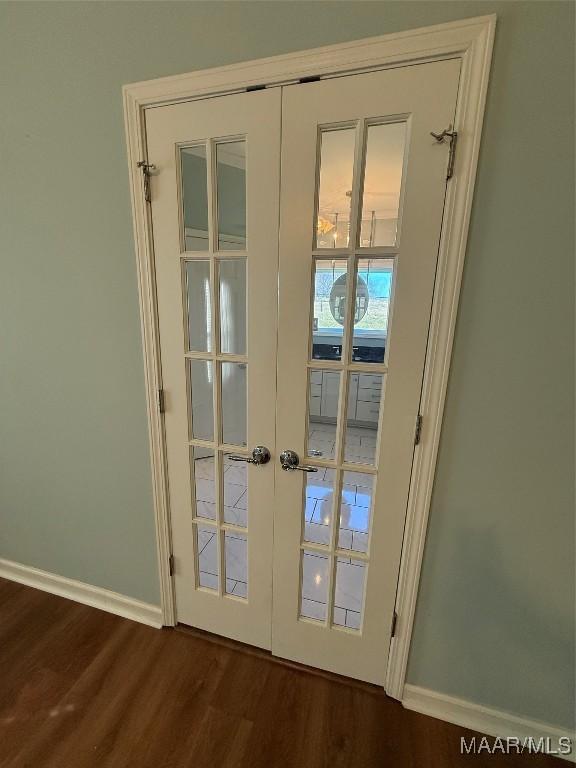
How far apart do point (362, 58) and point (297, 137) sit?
10.1 inches

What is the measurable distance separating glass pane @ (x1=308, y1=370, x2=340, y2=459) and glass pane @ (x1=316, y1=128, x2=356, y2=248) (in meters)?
0.46

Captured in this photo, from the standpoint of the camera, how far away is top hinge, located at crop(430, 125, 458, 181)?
0.96m

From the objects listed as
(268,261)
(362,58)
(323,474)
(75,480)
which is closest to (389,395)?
(323,474)

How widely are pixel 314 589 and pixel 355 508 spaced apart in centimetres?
59

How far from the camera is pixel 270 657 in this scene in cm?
158

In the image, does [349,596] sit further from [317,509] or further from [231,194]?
[231,194]

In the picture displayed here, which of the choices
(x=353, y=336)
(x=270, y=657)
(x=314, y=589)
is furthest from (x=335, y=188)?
(x=270, y=657)

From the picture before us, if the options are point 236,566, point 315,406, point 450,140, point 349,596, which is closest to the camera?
point 450,140

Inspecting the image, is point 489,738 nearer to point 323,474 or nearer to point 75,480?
point 323,474

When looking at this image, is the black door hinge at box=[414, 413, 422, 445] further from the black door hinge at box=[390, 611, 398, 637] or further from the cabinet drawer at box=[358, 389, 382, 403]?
the black door hinge at box=[390, 611, 398, 637]

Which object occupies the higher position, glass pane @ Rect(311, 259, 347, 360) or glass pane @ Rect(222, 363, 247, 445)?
glass pane @ Rect(311, 259, 347, 360)

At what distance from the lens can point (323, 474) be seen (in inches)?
57.9

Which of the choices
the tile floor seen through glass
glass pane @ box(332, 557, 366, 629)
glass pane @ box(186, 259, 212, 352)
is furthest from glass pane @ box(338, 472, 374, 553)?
→ glass pane @ box(186, 259, 212, 352)

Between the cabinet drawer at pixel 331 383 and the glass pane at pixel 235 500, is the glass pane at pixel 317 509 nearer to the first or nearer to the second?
the glass pane at pixel 235 500
